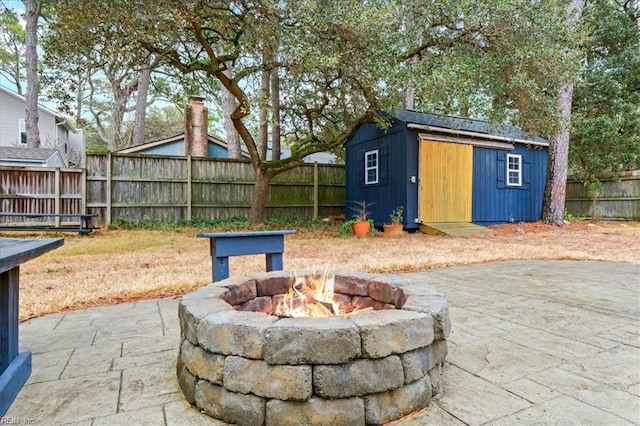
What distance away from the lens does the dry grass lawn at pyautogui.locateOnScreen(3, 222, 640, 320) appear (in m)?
3.56

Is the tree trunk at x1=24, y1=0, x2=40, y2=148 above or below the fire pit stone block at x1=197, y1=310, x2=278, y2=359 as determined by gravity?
above

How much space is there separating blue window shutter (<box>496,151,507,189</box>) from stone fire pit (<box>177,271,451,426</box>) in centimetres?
974

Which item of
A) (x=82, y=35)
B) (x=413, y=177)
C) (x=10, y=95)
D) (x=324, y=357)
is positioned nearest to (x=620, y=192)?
(x=413, y=177)

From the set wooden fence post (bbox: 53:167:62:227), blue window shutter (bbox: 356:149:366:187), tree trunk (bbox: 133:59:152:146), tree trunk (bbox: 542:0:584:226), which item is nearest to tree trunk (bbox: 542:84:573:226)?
tree trunk (bbox: 542:0:584:226)

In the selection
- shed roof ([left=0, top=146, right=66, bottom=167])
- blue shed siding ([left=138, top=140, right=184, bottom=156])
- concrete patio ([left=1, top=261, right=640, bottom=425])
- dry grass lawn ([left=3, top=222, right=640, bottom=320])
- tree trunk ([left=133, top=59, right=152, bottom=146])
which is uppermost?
tree trunk ([left=133, top=59, right=152, bottom=146])

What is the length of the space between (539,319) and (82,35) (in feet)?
25.3

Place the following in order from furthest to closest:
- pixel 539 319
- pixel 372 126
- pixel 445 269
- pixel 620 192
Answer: pixel 620 192
pixel 372 126
pixel 445 269
pixel 539 319

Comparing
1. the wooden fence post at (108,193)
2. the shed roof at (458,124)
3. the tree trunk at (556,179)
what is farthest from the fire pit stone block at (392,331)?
the tree trunk at (556,179)

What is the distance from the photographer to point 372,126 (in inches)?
397

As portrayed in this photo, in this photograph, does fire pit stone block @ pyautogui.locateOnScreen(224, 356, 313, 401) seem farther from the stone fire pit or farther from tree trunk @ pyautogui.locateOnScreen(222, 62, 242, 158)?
tree trunk @ pyautogui.locateOnScreen(222, 62, 242, 158)

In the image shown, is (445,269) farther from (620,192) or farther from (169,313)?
(620,192)

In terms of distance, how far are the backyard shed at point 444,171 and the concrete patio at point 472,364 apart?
19.2ft

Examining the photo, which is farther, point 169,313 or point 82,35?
point 82,35

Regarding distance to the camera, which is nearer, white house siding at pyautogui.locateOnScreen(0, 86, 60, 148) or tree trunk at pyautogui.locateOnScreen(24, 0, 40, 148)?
tree trunk at pyautogui.locateOnScreen(24, 0, 40, 148)
